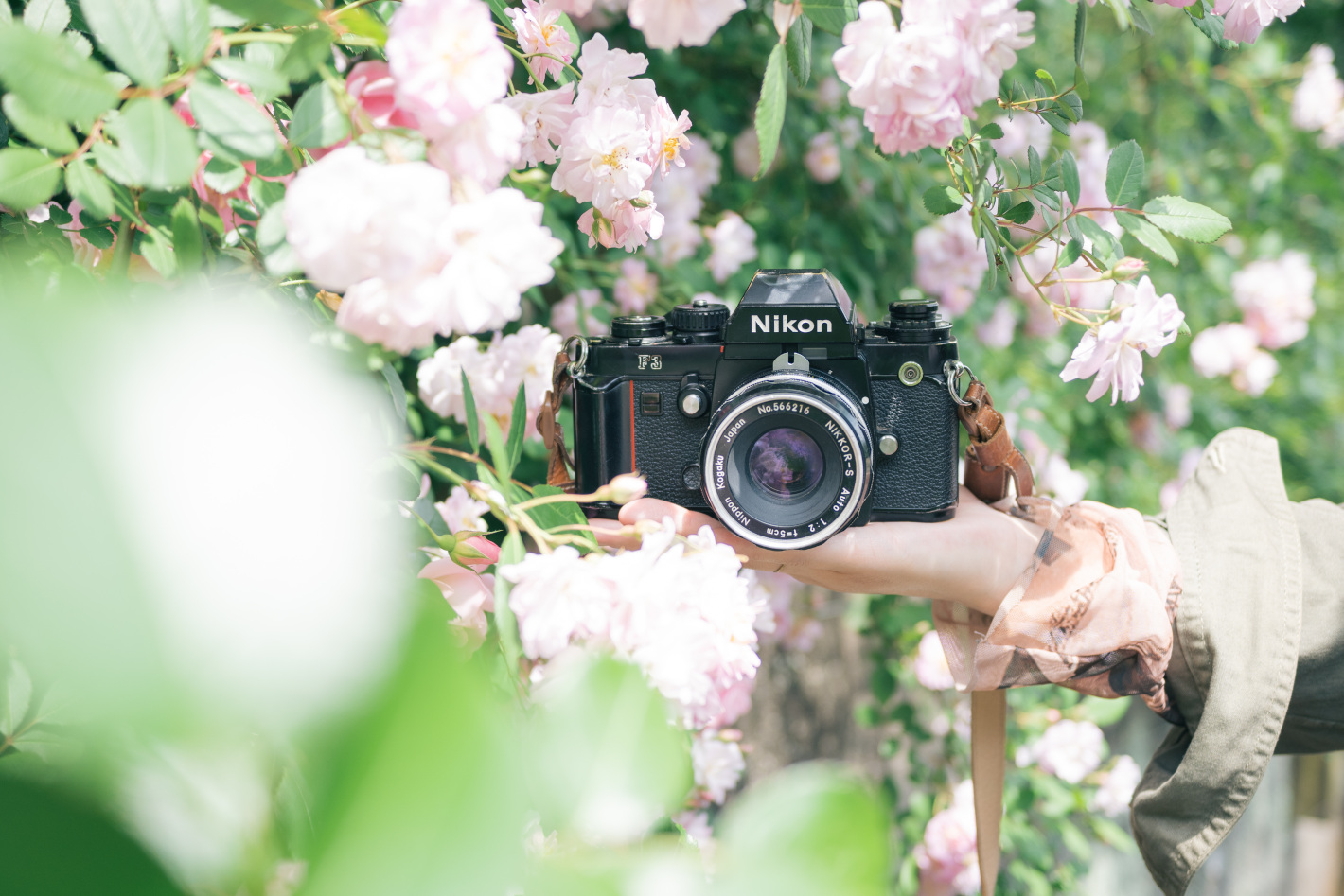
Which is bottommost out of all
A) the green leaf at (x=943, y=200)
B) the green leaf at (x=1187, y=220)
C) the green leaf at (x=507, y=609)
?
the green leaf at (x=507, y=609)

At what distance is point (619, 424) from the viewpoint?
84 centimetres

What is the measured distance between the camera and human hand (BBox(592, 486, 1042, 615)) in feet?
2.59

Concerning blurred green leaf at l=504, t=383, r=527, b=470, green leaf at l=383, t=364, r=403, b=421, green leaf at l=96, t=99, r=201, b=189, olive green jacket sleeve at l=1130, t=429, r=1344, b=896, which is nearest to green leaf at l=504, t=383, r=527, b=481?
blurred green leaf at l=504, t=383, r=527, b=470

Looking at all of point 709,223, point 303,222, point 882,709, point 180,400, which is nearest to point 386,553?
point 180,400

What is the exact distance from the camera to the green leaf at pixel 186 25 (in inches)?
13.5

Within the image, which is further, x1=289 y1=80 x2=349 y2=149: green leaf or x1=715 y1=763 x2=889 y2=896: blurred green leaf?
x1=289 y1=80 x2=349 y2=149: green leaf

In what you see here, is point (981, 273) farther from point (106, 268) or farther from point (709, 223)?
point (106, 268)

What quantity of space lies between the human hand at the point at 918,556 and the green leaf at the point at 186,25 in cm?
48

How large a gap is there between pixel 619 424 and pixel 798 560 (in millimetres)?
203

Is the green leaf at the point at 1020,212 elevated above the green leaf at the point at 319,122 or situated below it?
below

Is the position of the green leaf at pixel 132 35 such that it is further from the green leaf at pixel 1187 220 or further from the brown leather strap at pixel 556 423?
the green leaf at pixel 1187 220

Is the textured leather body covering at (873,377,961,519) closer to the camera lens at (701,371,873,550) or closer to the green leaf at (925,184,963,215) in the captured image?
the camera lens at (701,371,873,550)

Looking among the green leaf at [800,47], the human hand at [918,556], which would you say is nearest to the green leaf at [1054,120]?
the green leaf at [800,47]

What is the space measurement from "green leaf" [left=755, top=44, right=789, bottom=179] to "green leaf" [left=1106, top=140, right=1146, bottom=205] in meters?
0.29
